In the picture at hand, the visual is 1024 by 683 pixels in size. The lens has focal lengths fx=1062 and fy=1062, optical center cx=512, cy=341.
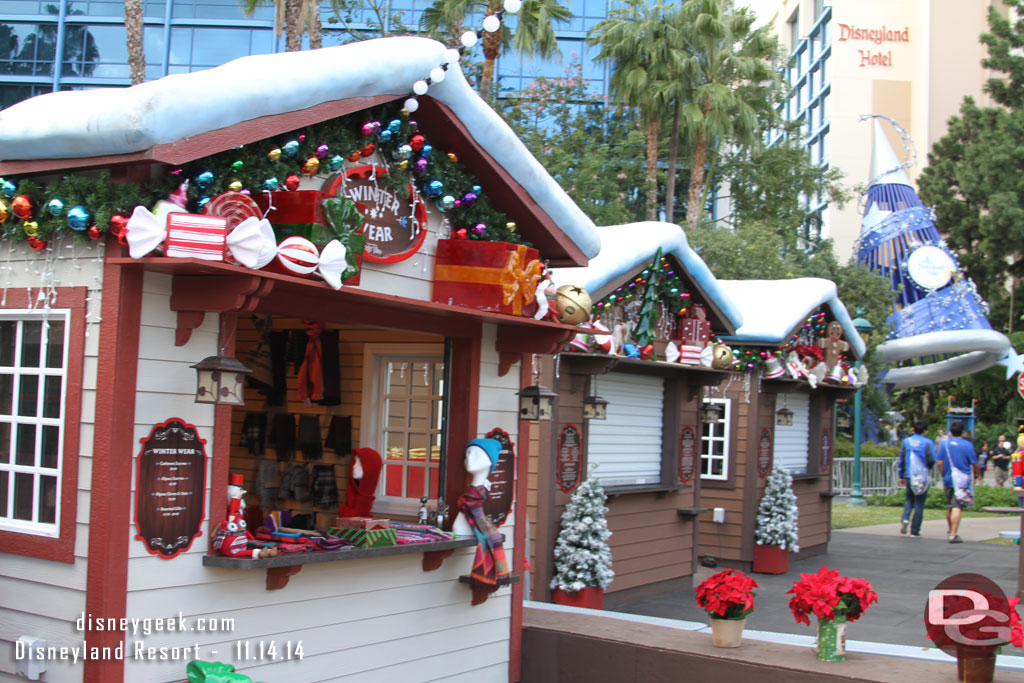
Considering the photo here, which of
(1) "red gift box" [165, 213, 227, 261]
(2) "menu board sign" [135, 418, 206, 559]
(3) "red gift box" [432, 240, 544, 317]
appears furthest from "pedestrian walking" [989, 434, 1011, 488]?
(1) "red gift box" [165, 213, 227, 261]

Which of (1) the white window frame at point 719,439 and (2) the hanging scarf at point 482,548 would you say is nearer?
(2) the hanging scarf at point 482,548

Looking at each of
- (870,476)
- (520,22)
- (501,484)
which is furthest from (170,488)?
(870,476)

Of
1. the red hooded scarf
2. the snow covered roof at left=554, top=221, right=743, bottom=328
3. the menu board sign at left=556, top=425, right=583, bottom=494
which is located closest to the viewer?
the red hooded scarf

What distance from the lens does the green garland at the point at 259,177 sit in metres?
4.97

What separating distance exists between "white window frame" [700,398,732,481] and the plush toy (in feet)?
29.3

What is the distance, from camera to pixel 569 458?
9.71 meters

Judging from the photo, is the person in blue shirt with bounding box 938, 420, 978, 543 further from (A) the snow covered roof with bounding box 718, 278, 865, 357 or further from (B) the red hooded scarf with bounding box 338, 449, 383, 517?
(B) the red hooded scarf with bounding box 338, 449, 383, 517

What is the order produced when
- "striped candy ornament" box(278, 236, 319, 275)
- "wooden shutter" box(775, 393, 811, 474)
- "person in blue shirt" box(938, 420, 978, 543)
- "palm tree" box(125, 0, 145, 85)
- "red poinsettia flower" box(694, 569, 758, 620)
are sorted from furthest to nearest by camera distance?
"person in blue shirt" box(938, 420, 978, 543), "palm tree" box(125, 0, 145, 85), "wooden shutter" box(775, 393, 811, 474), "red poinsettia flower" box(694, 569, 758, 620), "striped candy ornament" box(278, 236, 319, 275)

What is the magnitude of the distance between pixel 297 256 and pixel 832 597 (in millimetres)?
3898

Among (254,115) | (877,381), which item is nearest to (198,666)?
(254,115)

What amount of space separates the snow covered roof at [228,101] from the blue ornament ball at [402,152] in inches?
11.1

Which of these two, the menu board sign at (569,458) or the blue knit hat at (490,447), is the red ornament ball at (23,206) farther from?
the menu board sign at (569,458)

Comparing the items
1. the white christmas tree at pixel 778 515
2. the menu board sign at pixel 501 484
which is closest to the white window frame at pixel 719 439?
the white christmas tree at pixel 778 515

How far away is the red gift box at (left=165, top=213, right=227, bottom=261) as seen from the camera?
472cm
